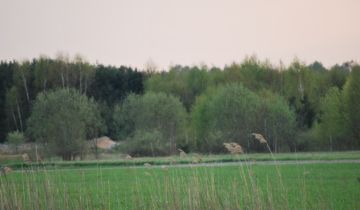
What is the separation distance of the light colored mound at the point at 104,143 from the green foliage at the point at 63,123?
17.5 metres

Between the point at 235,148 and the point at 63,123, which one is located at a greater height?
the point at 63,123

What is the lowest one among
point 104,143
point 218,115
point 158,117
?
point 104,143

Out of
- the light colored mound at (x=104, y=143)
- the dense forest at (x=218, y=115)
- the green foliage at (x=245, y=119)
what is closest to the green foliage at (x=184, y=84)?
the dense forest at (x=218, y=115)

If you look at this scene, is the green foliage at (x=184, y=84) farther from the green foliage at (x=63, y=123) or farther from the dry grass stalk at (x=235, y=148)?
the dry grass stalk at (x=235, y=148)

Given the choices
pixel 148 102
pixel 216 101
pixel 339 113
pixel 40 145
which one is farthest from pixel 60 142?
pixel 339 113

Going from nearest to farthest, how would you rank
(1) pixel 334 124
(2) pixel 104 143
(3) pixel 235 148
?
(3) pixel 235 148 < (1) pixel 334 124 < (2) pixel 104 143

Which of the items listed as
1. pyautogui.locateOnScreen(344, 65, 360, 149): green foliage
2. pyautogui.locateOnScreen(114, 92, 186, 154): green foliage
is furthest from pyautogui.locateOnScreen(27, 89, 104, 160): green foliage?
pyautogui.locateOnScreen(344, 65, 360, 149): green foliage

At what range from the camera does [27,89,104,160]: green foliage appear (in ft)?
156

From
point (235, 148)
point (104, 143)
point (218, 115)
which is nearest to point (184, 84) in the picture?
point (104, 143)

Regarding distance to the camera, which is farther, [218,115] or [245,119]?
[218,115]

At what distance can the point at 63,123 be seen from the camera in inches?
1870

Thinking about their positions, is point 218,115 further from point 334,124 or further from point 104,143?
point 104,143

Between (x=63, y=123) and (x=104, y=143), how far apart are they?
79.6 ft

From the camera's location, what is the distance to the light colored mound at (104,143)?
69.0 meters
